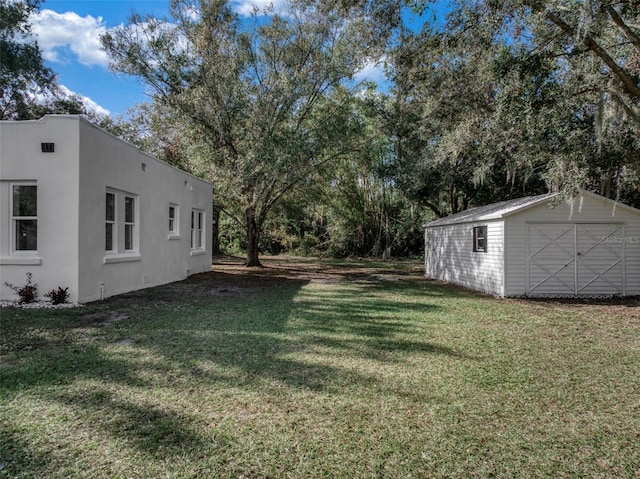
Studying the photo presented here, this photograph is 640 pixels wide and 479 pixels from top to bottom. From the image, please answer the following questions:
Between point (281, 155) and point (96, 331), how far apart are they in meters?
7.85

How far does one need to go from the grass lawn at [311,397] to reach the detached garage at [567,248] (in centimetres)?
Result: 318

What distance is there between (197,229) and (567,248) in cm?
1136

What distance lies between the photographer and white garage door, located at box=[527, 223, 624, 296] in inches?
386

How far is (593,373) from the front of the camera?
13.5ft

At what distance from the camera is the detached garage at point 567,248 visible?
9.73 m

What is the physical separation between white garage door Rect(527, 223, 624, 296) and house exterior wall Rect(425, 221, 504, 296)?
2.51 feet

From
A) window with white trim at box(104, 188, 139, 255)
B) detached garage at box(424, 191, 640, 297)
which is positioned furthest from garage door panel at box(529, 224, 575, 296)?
window with white trim at box(104, 188, 139, 255)

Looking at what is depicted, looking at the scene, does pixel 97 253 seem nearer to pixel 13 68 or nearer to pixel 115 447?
pixel 115 447

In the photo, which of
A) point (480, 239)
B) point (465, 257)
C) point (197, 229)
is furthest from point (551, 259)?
point (197, 229)

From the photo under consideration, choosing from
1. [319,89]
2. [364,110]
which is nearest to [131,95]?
[319,89]

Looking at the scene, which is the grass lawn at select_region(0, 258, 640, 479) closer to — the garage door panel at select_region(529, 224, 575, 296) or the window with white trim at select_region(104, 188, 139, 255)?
the window with white trim at select_region(104, 188, 139, 255)

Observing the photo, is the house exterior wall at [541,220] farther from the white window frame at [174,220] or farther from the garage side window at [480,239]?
the white window frame at [174,220]

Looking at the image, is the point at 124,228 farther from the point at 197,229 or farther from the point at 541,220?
the point at 541,220

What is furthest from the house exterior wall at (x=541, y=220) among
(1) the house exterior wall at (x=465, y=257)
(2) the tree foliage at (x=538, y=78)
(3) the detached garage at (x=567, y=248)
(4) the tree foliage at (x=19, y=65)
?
(4) the tree foliage at (x=19, y=65)
